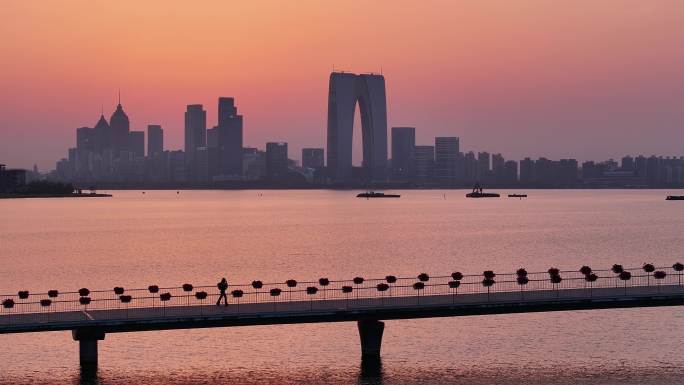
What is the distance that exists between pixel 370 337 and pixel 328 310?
4183 mm

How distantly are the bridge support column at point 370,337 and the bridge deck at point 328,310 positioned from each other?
2.96ft

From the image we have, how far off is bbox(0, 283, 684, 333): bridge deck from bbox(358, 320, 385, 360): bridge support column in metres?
0.90

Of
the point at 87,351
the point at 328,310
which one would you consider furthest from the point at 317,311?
the point at 87,351

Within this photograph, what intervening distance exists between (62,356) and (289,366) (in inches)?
543

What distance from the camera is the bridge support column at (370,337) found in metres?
57.7

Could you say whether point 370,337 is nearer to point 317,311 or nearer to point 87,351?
point 317,311

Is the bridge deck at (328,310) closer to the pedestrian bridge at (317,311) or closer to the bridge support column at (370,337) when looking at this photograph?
the pedestrian bridge at (317,311)

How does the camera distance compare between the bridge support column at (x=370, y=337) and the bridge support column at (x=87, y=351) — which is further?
the bridge support column at (x=370, y=337)

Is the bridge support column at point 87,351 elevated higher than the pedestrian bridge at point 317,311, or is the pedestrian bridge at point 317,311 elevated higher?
the pedestrian bridge at point 317,311

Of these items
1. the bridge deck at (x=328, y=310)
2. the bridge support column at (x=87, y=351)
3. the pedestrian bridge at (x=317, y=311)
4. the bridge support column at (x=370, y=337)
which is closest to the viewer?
the bridge deck at (x=328, y=310)

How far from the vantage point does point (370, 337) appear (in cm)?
5809

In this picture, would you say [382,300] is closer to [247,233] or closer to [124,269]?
[124,269]

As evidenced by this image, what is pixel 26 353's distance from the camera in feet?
200

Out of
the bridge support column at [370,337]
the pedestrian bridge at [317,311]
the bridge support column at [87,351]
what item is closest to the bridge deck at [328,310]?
the pedestrian bridge at [317,311]
